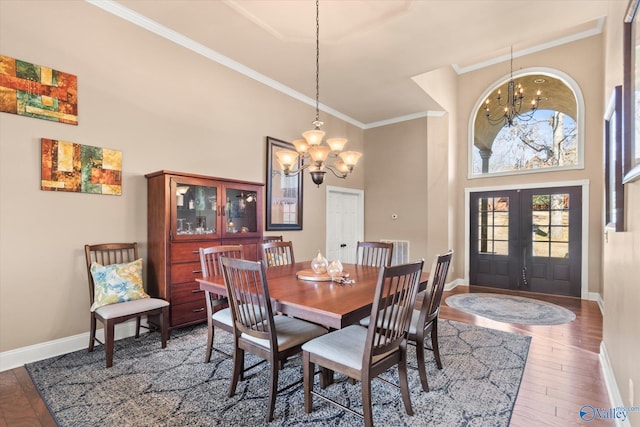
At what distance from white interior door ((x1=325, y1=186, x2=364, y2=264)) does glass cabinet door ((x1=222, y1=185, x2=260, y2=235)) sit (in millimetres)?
2007

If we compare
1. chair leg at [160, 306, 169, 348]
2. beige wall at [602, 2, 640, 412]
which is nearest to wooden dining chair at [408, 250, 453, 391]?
beige wall at [602, 2, 640, 412]

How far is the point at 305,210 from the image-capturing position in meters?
5.18

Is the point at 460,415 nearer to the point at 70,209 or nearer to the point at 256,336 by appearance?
the point at 256,336

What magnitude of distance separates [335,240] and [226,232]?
275 cm

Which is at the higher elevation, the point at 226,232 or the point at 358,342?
the point at 226,232

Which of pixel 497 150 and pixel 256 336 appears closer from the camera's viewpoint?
pixel 256 336

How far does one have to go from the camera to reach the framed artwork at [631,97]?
1.55 metres

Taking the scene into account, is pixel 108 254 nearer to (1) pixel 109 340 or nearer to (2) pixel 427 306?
(1) pixel 109 340

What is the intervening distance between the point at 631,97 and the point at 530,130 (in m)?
4.61

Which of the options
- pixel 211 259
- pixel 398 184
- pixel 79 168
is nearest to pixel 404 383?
pixel 211 259

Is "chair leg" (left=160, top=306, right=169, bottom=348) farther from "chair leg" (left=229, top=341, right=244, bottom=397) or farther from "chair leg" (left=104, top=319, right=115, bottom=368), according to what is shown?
"chair leg" (left=229, top=341, right=244, bottom=397)

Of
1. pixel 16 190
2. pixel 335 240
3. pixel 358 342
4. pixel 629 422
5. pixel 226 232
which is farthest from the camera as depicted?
pixel 335 240

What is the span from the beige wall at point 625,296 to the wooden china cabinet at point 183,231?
3.37 m

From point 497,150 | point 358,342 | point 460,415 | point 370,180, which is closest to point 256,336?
point 358,342
